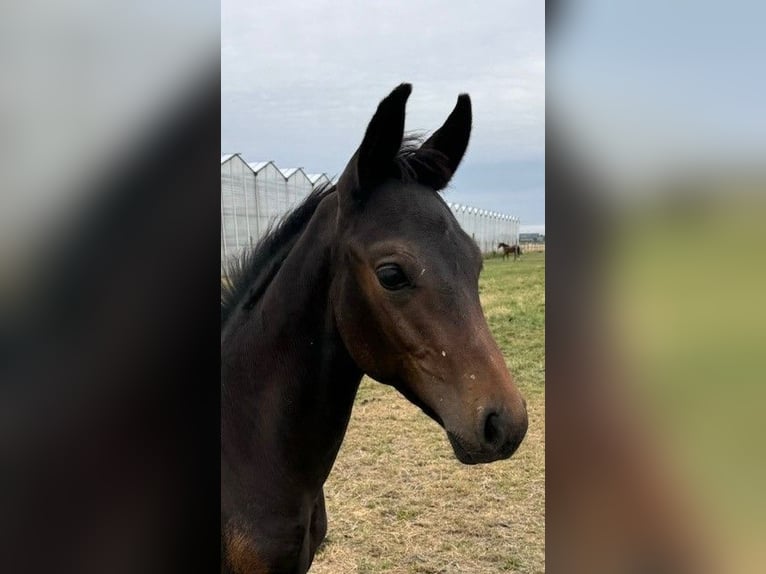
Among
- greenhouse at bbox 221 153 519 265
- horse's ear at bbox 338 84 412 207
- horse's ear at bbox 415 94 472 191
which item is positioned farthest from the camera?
greenhouse at bbox 221 153 519 265

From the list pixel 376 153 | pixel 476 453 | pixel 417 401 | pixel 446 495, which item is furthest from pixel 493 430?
pixel 446 495

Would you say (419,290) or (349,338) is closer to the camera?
(419,290)

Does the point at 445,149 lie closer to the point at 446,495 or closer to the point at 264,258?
the point at 264,258

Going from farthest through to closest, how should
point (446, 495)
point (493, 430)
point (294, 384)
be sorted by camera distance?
point (446, 495) < point (294, 384) < point (493, 430)

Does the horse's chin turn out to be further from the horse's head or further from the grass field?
the grass field

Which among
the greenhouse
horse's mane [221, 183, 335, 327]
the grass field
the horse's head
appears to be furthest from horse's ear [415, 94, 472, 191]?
the grass field

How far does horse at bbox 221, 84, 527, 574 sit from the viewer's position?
108cm

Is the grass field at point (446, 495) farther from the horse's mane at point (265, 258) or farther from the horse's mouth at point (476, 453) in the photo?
the horse's mouth at point (476, 453)

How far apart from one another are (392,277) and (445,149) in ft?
1.28

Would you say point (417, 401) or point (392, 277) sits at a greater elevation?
point (392, 277)

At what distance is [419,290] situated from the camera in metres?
1.12
